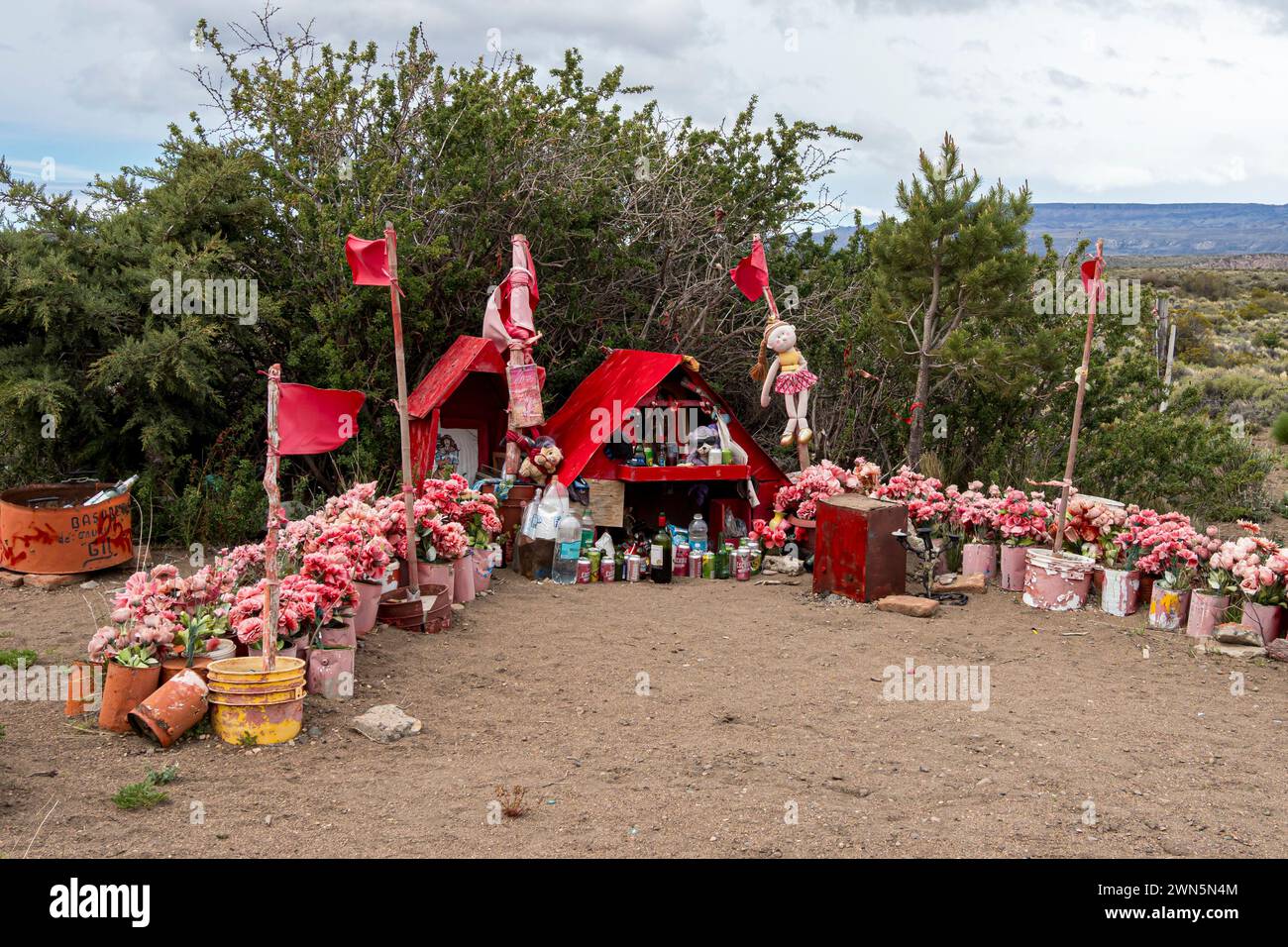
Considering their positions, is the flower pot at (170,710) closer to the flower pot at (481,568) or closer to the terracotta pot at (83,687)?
the terracotta pot at (83,687)

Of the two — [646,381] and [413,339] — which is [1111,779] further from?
[413,339]

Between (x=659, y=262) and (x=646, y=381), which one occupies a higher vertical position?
(x=659, y=262)

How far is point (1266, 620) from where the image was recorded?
23.9 ft

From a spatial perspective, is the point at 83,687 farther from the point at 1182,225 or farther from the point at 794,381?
the point at 1182,225

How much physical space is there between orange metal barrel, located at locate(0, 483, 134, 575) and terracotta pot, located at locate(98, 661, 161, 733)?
3.73 meters

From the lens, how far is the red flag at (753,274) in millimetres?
9961

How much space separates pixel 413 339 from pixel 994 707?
7.02 m

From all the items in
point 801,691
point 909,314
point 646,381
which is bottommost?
point 801,691

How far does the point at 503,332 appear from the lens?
945 cm

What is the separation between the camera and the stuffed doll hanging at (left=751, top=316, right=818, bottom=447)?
9.87 metres

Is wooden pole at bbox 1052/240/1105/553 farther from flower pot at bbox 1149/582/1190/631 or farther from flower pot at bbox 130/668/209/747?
flower pot at bbox 130/668/209/747

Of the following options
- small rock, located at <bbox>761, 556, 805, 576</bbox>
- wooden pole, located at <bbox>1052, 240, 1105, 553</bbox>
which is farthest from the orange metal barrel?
wooden pole, located at <bbox>1052, 240, 1105, 553</bbox>
